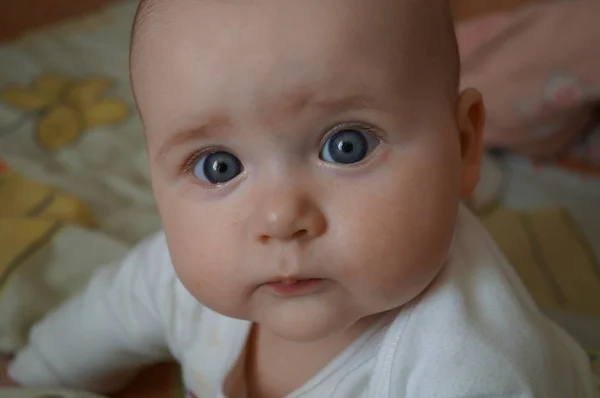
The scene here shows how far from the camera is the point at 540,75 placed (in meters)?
1.11

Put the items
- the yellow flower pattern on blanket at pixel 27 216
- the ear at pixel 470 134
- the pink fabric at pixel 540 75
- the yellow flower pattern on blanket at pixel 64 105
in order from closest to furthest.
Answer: the ear at pixel 470 134 < the yellow flower pattern on blanket at pixel 27 216 < the pink fabric at pixel 540 75 < the yellow flower pattern on blanket at pixel 64 105

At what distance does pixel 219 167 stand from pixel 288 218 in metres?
0.07

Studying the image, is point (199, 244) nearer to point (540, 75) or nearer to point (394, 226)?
point (394, 226)

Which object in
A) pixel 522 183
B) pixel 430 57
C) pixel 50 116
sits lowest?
pixel 522 183

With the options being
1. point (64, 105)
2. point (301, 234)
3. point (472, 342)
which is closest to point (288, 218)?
point (301, 234)

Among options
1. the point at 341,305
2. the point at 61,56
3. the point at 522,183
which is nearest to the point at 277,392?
the point at 341,305

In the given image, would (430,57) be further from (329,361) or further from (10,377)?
(10,377)

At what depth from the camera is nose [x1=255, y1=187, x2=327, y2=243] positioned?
471mm

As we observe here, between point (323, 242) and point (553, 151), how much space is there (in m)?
Result: 0.76

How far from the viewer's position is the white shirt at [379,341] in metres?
0.56

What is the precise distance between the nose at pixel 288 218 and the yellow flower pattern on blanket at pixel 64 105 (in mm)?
793

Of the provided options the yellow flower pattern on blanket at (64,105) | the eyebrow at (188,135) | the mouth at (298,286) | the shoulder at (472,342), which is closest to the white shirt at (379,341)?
the shoulder at (472,342)

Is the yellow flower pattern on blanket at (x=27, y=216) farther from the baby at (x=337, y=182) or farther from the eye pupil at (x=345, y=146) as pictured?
the eye pupil at (x=345, y=146)

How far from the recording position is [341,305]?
515 mm
